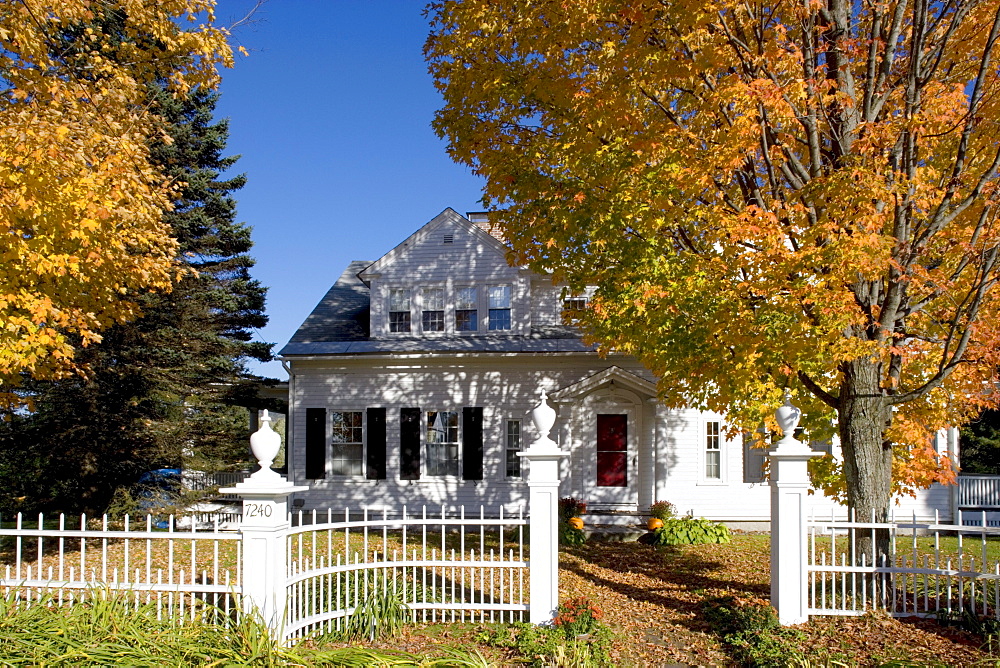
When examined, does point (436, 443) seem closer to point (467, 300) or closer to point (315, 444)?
point (315, 444)

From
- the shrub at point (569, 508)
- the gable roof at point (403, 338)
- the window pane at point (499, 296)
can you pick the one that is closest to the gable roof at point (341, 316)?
the gable roof at point (403, 338)

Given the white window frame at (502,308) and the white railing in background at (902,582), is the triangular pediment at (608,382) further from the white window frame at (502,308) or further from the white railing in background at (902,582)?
the white railing in background at (902,582)

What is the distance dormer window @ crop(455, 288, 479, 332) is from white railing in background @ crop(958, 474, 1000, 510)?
1166cm

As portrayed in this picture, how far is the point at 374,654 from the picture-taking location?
17.0ft

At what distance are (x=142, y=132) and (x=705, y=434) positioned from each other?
481 inches

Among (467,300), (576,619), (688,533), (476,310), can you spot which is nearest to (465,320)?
(476,310)

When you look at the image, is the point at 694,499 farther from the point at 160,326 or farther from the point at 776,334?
the point at 160,326

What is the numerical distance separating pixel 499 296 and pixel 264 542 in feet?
38.0

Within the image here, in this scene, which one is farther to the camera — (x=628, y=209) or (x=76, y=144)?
(x=628, y=209)

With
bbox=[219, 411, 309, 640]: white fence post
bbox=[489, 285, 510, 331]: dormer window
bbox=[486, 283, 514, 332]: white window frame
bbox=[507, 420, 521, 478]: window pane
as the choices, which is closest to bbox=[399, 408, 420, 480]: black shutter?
bbox=[507, 420, 521, 478]: window pane

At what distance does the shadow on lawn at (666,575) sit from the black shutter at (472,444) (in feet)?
12.4

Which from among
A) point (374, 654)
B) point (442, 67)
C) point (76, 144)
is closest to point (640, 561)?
point (374, 654)

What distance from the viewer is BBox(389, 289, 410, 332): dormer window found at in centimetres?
1694

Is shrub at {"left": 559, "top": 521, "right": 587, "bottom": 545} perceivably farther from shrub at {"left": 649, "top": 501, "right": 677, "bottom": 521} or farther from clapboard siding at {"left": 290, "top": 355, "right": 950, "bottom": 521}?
clapboard siding at {"left": 290, "top": 355, "right": 950, "bottom": 521}
